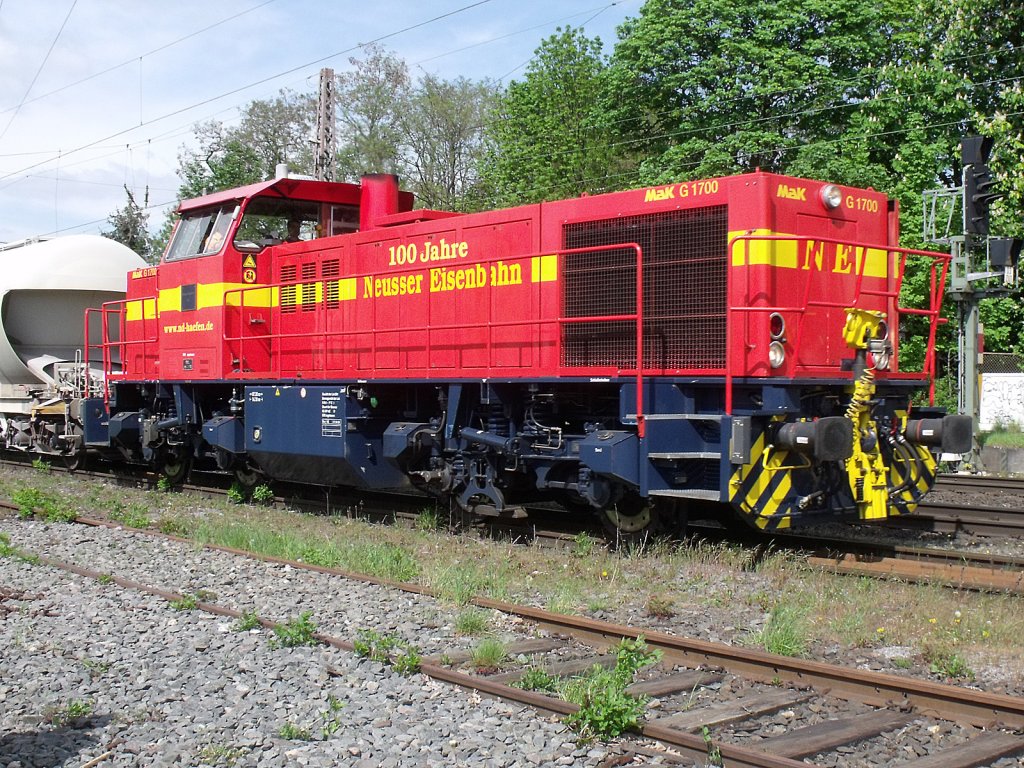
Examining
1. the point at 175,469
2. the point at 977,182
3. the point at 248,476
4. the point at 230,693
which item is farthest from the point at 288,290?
the point at 977,182

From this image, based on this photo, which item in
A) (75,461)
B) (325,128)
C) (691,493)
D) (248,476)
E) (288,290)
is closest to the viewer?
(691,493)

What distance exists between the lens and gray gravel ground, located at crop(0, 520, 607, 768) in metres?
4.19

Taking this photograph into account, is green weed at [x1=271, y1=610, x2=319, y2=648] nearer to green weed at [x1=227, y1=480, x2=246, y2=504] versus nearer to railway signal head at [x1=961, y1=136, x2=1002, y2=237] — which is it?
green weed at [x1=227, y1=480, x2=246, y2=504]

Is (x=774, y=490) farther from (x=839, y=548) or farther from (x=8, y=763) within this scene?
(x=8, y=763)

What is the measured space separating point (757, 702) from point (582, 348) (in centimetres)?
443

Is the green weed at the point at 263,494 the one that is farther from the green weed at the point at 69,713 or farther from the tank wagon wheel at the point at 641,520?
the green weed at the point at 69,713

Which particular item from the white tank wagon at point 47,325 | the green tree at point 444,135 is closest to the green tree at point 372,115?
the green tree at point 444,135

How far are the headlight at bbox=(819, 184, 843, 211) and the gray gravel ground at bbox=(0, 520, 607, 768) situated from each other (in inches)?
180

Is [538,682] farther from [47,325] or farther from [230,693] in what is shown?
[47,325]

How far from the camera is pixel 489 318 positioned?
9.31m

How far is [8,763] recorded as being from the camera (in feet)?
13.4

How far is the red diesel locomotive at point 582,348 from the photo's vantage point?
759 centimetres

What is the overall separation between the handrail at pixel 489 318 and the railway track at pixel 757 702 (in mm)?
2538

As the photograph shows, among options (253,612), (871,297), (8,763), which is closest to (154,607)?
(253,612)
